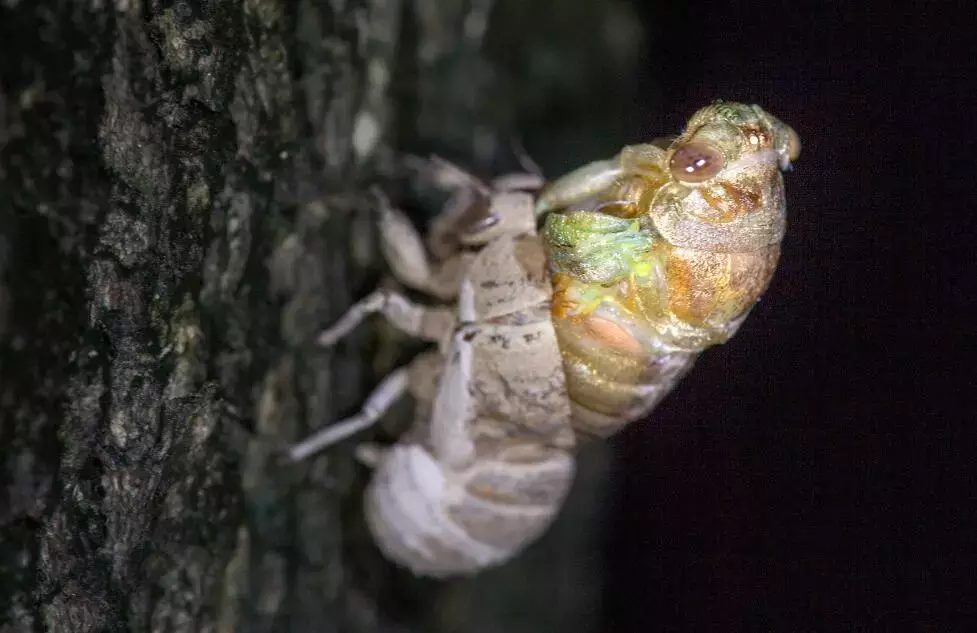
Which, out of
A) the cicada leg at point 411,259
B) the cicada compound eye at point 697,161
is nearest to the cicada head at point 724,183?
the cicada compound eye at point 697,161

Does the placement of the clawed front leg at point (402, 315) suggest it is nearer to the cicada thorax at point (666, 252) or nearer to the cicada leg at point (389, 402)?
the cicada leg at point (389, 402)

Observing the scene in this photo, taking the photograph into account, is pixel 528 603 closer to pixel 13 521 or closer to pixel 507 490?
pixel 507 490

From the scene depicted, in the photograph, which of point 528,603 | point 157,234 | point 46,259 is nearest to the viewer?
point 46,259

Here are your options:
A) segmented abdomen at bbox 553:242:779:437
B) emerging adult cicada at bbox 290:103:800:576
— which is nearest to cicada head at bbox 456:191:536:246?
emerging adult cicada at bbox 290:103:800:576

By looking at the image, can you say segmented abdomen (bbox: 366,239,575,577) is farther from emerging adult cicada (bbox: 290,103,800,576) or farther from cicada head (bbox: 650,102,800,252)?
cicada head (bbox: 650,102,800,252)

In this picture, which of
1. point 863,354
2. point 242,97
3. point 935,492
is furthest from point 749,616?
point 242,97

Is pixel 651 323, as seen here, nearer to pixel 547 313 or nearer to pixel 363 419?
pixel 547 313
